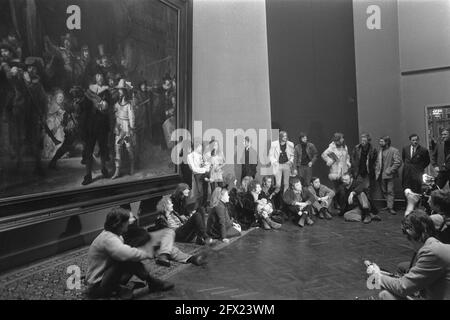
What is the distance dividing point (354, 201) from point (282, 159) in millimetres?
1688

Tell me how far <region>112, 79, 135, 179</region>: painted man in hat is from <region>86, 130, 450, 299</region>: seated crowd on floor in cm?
91

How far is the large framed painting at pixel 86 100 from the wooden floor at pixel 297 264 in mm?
2267

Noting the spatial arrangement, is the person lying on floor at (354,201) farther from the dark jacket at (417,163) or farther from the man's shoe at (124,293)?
the man's shoe at (124,293)

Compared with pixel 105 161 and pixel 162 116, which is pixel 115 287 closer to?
pixel 105 161

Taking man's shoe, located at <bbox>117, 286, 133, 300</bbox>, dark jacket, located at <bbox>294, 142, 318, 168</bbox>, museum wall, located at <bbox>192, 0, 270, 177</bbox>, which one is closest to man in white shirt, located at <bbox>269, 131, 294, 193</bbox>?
dark jacket, located at <bbox>294, 142, 318, 168</bbox>

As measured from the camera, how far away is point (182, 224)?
220 inches

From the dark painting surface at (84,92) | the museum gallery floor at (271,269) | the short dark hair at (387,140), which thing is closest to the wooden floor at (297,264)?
the museum gallery floor at (271,269)

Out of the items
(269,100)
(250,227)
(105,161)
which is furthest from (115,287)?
(269,100)

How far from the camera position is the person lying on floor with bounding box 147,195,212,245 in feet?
17.7

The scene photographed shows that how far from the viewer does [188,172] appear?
27.1 ft

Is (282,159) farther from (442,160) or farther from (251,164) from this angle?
(442,160)

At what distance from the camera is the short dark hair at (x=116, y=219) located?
3.12 meters

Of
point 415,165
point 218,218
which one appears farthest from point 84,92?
point 415,165

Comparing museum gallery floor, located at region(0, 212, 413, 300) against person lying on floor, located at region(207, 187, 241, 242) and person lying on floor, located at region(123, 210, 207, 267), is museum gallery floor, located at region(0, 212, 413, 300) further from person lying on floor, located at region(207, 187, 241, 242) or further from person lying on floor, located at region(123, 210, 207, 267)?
person lying on floor, located at region(207, 187, 241, 242)
